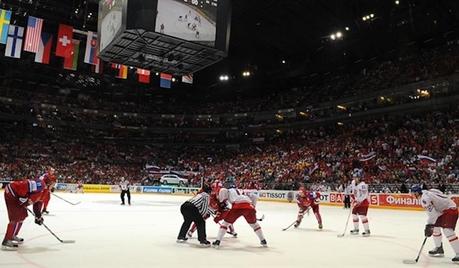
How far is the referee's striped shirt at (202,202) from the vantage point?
941 centimetres

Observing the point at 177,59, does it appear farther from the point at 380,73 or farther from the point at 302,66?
the point at 302,66

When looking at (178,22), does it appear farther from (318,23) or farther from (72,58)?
(318,23)

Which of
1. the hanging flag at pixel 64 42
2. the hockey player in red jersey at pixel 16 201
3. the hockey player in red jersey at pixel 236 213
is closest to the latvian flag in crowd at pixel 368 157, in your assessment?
the hanging flag at pixel 64 42

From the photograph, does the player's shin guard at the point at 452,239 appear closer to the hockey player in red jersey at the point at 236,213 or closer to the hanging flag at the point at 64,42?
the hockey player in red jersey at the point at 236,213

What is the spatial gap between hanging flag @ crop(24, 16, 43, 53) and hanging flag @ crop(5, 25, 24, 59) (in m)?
0.45

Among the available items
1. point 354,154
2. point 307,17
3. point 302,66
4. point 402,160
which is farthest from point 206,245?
point 302,66

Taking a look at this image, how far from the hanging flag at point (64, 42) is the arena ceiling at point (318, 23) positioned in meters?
6.29

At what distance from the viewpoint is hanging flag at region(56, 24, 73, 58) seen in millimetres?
24094

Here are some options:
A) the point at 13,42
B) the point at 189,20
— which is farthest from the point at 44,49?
the point at 189,20

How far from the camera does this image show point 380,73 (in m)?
41.1

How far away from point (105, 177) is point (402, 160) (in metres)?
31.4

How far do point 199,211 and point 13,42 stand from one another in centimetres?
1964

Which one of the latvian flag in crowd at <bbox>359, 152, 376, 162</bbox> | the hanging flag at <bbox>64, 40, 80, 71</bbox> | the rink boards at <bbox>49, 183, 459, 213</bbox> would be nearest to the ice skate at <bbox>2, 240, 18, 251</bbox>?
the hanging flag at <bbox>64, 40, 80, 71</bbox>

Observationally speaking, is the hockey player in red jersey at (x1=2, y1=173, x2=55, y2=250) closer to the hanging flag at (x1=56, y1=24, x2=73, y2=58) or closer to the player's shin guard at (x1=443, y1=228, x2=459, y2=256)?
the player's shin guard at (x1=443, y1=228, x2=459, y2=256)
